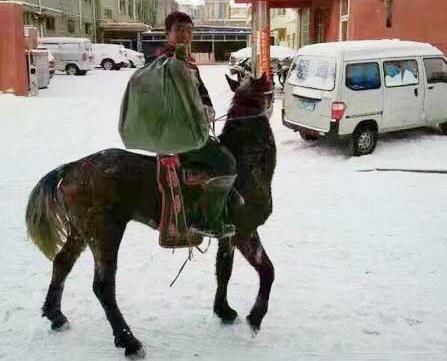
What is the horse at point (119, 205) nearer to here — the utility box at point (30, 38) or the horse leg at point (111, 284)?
the horse leg at point (111, 284)

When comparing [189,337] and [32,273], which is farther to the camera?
[32,273]

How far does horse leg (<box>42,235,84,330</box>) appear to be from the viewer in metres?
4.09

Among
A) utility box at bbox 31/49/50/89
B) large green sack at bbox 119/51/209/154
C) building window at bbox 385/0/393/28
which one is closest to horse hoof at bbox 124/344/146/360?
large green sack at bbox 119/51/209/154

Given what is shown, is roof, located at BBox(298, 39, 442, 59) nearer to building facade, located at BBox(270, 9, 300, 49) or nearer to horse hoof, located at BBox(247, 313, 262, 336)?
horse hoof, located at BBox(247, 313, 262, 336)

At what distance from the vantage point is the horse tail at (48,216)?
12.7 ft

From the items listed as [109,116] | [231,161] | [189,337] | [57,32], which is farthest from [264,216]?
[57,32]

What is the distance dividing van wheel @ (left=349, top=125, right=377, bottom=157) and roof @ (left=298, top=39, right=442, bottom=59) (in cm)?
135

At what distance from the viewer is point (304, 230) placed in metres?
6.41

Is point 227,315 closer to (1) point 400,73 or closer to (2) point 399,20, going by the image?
(1) point 400,73

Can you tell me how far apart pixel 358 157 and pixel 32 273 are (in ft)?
22.9

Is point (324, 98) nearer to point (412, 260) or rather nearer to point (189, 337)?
point (412, 260)

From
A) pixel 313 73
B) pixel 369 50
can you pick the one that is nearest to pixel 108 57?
pixel 313 73

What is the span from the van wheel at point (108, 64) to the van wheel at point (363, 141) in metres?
30.2

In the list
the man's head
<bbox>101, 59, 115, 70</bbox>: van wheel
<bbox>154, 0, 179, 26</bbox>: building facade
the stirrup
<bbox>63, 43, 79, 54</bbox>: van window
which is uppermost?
<bbox>154, 0, 179, 26</bbox>: building facade
